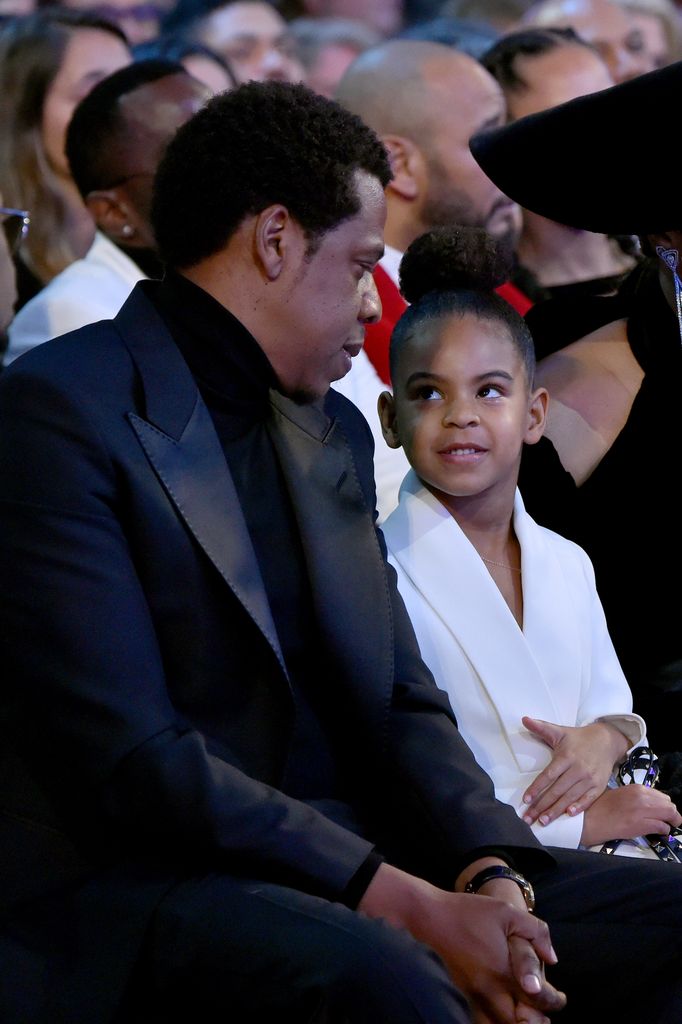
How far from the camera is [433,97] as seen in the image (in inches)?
138

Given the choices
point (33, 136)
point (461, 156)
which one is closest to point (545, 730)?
point (461, 156)

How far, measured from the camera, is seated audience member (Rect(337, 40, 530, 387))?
3.40 m

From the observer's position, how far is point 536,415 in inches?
89.5

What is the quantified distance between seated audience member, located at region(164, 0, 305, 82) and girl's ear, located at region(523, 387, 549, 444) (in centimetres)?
309

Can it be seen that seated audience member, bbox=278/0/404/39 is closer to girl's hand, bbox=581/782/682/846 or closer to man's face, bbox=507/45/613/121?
man's face, bbox=507/45/613/121

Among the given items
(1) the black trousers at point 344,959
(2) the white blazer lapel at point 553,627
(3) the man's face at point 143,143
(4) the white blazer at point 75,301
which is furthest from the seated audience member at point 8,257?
(1) the black trousers at point 344,959

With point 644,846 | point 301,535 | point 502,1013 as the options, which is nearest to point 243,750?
point 301,535

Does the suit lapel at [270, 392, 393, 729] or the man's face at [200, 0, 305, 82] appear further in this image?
the man's face at [200, 0, 305, 82]

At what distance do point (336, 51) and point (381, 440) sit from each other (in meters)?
3.11

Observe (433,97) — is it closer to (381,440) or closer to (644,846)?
(381,440)

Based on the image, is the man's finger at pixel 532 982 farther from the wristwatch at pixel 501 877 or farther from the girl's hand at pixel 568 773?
the girl's hand at pixel 568 773

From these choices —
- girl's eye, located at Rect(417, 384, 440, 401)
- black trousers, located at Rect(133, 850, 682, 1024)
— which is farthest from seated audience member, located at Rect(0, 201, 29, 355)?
black trousers, located at Rect(133, 850, 682, 1024)

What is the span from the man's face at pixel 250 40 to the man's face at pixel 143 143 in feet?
6.37

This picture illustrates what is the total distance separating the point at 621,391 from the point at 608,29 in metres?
2.82
